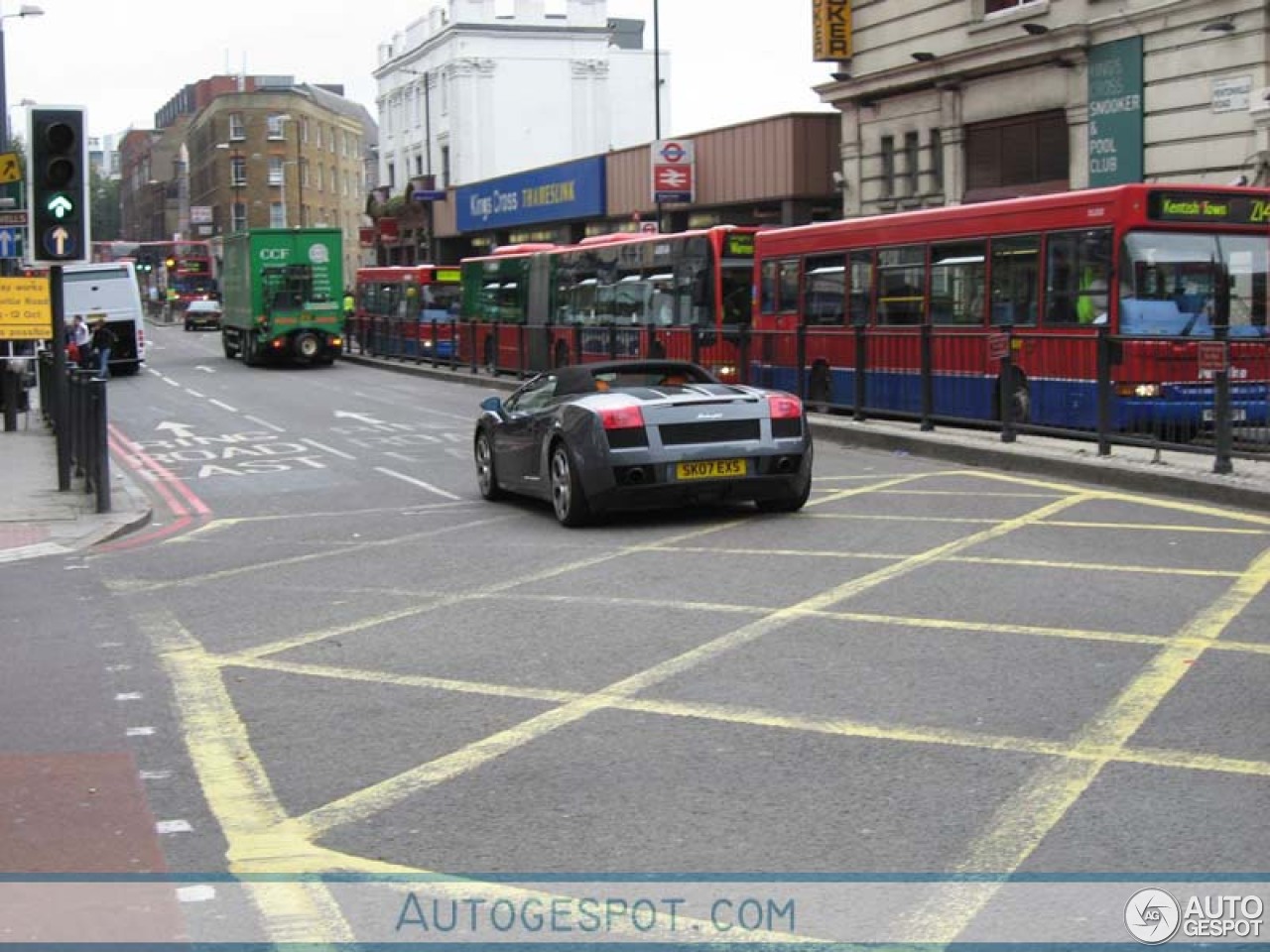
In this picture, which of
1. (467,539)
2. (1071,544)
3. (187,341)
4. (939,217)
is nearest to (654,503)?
(467,539)

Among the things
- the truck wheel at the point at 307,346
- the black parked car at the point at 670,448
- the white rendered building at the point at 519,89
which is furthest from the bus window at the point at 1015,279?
the white rendered building at the point at 519,89

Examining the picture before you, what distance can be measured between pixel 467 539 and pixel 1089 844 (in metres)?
7.98

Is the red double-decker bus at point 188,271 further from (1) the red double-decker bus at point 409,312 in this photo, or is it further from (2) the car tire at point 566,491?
(2) the car tire at point 566,491

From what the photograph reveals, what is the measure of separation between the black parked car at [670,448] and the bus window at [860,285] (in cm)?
905

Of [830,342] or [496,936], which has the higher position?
[830,342]

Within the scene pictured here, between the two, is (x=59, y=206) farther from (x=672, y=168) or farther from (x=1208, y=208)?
(x=672, y=168)

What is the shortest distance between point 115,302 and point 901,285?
26.6 metres

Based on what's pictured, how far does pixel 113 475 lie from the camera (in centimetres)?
1823

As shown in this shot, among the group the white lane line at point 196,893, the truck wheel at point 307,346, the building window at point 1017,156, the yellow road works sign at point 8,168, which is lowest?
the white lane line at point 196,893

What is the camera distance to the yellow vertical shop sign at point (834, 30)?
35.2 m

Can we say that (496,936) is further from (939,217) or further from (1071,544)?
(939,217)

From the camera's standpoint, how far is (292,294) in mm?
43438

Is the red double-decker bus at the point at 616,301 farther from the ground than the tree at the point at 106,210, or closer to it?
closer to it

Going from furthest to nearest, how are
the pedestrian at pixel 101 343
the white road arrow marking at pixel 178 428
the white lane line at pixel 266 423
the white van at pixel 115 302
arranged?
1. the white van at pixel 115 302
2. the pedestrian at pixel 101 343
3. the white lane line at pixel 266 423
4. the white road arrow marking at pixel 178 428
